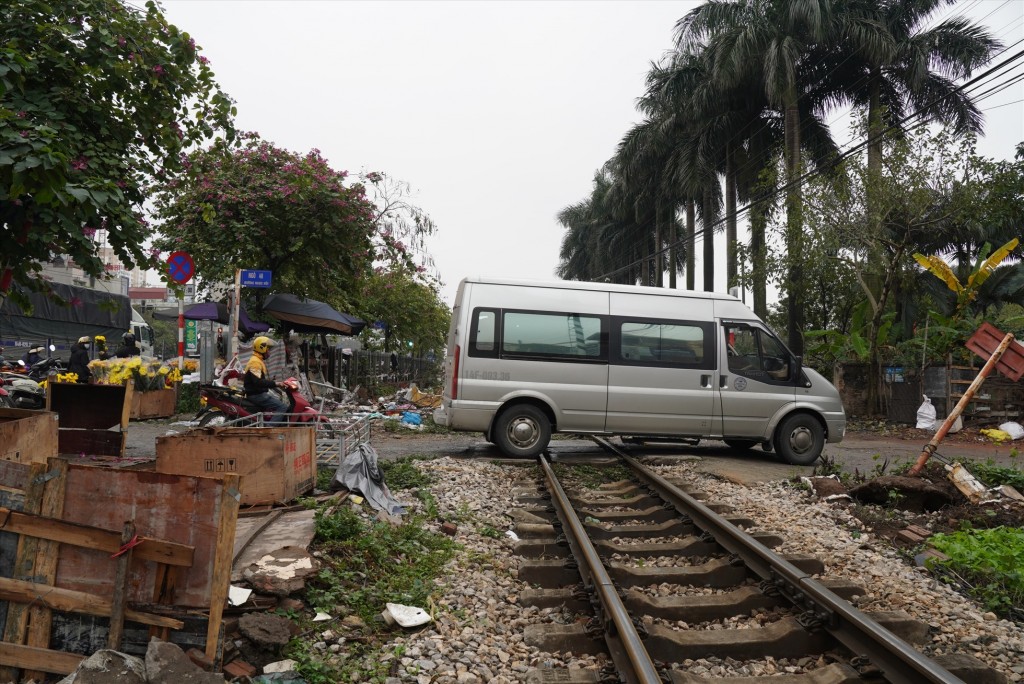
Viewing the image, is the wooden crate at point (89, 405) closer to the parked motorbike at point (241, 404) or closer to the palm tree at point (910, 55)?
the parked motorbike at point (241, 404)

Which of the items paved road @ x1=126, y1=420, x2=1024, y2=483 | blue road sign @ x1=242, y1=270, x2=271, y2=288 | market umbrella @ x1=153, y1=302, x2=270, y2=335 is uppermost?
blue road sign @ x1=242, y1=270, x2=271, y2=288

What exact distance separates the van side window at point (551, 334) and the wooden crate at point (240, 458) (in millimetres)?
4424

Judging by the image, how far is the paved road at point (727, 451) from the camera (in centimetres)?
1013

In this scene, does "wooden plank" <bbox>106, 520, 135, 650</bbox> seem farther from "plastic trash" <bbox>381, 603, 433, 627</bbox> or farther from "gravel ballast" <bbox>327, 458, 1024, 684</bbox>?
"plastic trash" <bbox>381, 603, 433, 627</bbox>

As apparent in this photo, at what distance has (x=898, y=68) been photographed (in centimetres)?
2562

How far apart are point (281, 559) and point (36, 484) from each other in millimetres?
1682

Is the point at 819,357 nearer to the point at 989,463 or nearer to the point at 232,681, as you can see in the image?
the point at 989,463

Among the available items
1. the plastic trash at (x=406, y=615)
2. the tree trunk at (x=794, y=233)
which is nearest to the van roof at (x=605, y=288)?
the plastic trash at (x=406, y=615)

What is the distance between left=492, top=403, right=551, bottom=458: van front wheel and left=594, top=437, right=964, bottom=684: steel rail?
436 cm

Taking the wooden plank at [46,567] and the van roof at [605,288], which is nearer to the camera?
the wooden plank at [46,567]

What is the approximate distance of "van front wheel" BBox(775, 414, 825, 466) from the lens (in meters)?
10.7

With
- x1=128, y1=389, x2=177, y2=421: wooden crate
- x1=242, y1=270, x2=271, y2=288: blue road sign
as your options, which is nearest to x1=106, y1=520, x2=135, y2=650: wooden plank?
x1=242, y1=270, x2=271, y2=288: blue road sign

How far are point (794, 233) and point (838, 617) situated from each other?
17.4 meters

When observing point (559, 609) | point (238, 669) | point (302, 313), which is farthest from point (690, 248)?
point (238, 669)
